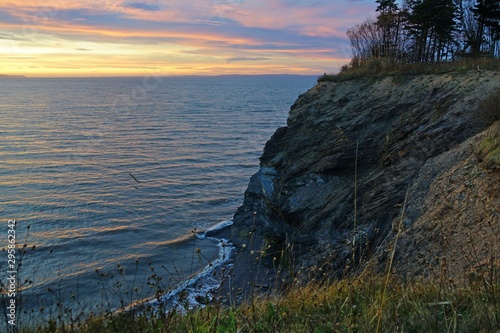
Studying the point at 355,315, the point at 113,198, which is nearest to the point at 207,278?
the point at 113,198

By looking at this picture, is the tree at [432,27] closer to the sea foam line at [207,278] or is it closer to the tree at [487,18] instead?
the tree at [487,18]

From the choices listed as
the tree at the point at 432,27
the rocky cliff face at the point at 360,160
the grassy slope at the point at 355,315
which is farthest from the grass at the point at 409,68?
the grassy slope at the point at 355,315

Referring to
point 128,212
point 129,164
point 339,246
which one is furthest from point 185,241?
point 129,164

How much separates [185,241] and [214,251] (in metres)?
1.76

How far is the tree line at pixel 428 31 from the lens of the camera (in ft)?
108

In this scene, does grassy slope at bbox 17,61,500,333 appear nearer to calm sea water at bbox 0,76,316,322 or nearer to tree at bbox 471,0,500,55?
calm sea water at bbox 0,76,316,322

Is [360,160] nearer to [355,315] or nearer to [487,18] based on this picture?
[355,315]

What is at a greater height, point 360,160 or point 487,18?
point 487,18

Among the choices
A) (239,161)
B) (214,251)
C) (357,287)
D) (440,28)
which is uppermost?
(440,28)

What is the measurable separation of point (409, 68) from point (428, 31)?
14.8 metres

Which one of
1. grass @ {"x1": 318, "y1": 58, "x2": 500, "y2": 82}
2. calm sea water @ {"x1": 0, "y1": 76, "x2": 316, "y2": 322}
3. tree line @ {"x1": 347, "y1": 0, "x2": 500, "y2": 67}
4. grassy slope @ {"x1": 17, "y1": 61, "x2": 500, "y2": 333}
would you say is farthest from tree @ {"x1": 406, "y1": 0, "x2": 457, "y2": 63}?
grassy slope @ {"x1": 17, "y1": 61, "x2": 500, "y2": 333}

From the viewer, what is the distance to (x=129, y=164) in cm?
3578

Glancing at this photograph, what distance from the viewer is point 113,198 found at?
27.3 meters

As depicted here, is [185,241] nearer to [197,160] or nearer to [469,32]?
[197,160]
